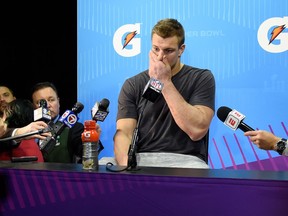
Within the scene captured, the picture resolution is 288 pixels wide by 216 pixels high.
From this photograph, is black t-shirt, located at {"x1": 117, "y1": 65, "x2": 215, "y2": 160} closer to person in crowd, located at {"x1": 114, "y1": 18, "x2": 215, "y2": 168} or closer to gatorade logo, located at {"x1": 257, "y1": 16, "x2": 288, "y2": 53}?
person in crowd, located at {"x1": 114, "y1": 18, "x2": 215, "y2": 168}

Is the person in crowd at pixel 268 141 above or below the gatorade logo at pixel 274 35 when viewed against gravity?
below

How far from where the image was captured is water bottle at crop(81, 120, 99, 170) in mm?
1445

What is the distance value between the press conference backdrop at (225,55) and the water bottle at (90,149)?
135 centimetres

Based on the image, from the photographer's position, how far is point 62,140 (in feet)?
9.47

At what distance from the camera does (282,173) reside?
1.31 m

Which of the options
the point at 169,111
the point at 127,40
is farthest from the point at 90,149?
the point at 127,40

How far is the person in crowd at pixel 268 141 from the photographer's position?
181cm

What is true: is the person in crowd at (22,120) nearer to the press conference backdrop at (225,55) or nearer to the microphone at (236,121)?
the press conference backdrop at (225,55)

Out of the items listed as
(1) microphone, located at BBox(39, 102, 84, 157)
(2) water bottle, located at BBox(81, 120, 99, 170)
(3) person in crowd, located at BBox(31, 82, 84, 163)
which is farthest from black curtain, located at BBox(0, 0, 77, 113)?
(2) water bottle, located at BBox(81, 120, 99, 170)

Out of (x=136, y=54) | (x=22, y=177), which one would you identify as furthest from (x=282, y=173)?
(x=136, y=54)

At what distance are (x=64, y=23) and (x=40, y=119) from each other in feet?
5.54

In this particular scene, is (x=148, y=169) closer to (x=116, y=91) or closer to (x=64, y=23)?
(x=116, y=91)

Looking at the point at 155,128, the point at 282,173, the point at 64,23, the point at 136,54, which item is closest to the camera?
the point at 282,173

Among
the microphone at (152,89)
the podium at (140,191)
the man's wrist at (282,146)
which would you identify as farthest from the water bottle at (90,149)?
the man's wrist at (282,146)
